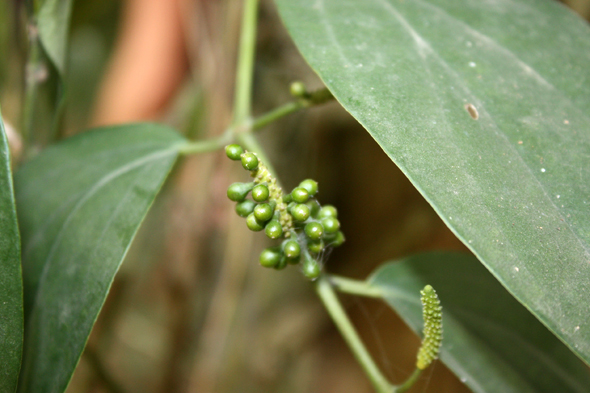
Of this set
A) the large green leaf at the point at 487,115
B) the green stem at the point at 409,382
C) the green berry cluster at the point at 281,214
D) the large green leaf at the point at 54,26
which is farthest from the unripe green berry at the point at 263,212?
Answer: the large green leaf at the point at 54,26

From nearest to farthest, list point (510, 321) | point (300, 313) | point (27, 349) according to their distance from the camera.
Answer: point (27, 349), point (510, 321), point (300, 313)

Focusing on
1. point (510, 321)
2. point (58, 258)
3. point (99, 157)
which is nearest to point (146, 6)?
point (99, 157)

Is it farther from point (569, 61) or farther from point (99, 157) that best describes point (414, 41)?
point (99, 157)

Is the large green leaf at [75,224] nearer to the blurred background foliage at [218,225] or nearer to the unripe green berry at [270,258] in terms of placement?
the unripe green berry at [270,258]

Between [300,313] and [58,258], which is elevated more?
[58,258]

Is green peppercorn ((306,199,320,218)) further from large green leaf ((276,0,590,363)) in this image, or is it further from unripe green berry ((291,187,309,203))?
large green leaf ((276,0,590,363))

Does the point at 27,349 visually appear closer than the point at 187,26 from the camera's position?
Yes
